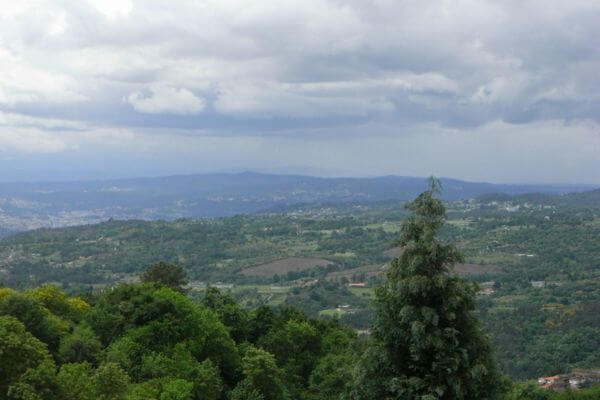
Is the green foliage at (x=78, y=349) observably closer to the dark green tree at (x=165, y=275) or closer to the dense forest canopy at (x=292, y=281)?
the dense forest canopy at (x=292, y=281)

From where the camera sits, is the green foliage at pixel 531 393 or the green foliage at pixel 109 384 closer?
the green foliage at pixel 109 384

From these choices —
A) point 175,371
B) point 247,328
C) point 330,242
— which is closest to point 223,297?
point 247,328

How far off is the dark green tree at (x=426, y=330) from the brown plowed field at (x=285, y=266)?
119662mm

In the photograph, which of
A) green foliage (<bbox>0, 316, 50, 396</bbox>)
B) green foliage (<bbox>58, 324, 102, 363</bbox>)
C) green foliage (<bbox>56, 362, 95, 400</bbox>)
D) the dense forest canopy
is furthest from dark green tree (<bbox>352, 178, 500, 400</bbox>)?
green foliage (<bbox>58, 324, 102, 363</bbox>)

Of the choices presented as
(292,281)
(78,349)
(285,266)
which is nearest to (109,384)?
(78,349)

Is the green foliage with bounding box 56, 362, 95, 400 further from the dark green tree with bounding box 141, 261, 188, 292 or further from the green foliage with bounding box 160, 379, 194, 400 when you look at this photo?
the dark green tree with bounding box 141, 261, 188, 292

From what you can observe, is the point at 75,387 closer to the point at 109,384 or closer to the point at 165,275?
the point at 109,384

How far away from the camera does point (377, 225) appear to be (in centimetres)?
19938

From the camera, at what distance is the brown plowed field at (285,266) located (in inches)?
5324

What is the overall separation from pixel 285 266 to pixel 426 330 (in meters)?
129

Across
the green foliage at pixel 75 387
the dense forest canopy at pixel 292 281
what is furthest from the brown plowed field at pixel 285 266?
the green foliage at pixel 75 387

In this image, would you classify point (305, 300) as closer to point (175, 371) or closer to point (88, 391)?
point (175, 371)

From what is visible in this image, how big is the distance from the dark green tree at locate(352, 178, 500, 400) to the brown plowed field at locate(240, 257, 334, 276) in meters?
120

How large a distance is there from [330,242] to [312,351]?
430ft
